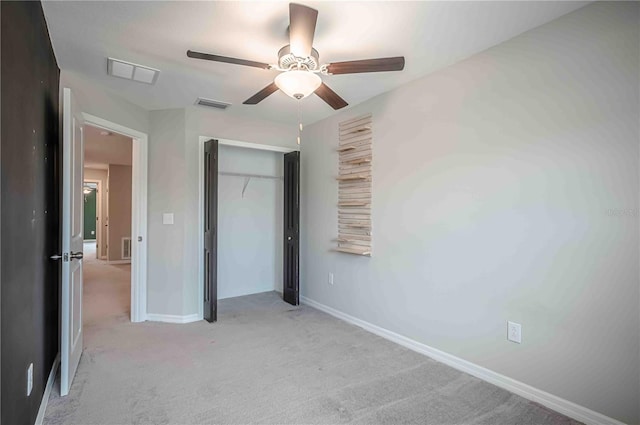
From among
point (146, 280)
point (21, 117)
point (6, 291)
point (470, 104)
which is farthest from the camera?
point (146, 280)

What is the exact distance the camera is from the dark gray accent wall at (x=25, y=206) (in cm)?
130

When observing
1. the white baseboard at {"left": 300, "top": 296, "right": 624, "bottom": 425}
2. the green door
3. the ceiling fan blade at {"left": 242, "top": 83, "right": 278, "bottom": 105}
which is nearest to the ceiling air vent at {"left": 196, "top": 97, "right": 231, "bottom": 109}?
the ceiling fan blade at {"left": 242, "top": 83, "right": 278, "bottom": 105}

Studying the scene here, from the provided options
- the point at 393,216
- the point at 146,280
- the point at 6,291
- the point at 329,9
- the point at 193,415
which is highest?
the point at 329,9

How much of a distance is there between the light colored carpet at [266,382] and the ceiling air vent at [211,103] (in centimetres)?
231

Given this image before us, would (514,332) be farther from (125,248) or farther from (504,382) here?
(125,248)

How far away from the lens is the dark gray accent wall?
4.26 feet

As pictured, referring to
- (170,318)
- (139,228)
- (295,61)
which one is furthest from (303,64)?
(170,318)

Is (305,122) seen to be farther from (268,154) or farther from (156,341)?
(156,341)

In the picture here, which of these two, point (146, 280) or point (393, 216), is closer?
point (393, 216)

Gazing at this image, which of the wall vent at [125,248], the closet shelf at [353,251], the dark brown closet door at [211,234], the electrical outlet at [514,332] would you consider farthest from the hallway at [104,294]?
the electrical outlet at [514,332]

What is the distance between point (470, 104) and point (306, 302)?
9.69 ft

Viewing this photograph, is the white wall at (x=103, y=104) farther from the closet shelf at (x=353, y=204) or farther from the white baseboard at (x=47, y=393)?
the closet shelf at (x=353, y=204)

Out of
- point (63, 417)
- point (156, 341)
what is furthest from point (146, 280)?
point (63, 417)

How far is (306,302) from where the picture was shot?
4.27 meters
